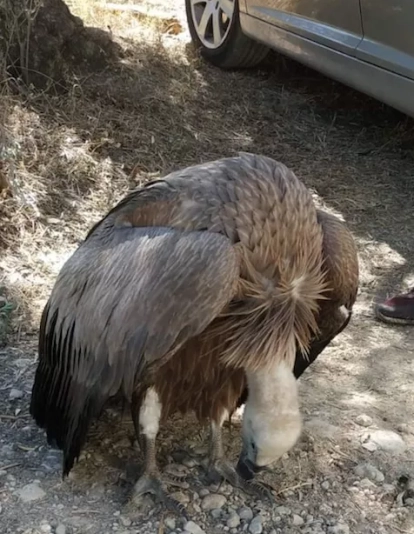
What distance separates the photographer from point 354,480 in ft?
11.3

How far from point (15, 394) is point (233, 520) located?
1.17 metres

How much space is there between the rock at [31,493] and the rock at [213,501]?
595 millimetres

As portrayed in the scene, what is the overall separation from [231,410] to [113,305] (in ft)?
2.60

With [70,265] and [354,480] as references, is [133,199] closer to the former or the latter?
[70,265]

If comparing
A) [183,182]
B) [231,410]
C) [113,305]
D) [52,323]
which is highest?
[183,182]

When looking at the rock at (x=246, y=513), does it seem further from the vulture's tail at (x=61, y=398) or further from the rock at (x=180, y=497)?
the vulture's tail at (x=61, y=398)

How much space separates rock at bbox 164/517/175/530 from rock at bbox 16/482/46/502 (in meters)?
0.46

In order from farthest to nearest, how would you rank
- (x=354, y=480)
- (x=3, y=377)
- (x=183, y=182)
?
(x=3, y=377), (x=354, y=480), (x=183, y=182)

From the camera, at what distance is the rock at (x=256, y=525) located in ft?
10.4

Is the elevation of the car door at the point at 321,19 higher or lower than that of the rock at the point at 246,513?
higher

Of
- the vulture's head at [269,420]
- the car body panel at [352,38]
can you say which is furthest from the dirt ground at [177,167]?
the car body panel at [352,38]

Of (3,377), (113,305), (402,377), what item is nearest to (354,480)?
(402,377)

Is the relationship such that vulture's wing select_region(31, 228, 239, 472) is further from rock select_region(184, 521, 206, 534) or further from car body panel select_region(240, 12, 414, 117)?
car body panel select_region(240, 12, 414, 117)

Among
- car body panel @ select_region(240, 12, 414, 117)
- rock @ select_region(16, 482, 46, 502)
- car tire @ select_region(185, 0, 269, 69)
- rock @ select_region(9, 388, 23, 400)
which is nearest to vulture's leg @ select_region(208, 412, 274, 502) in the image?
rock @ select_region(16, 482, 46, 502)
